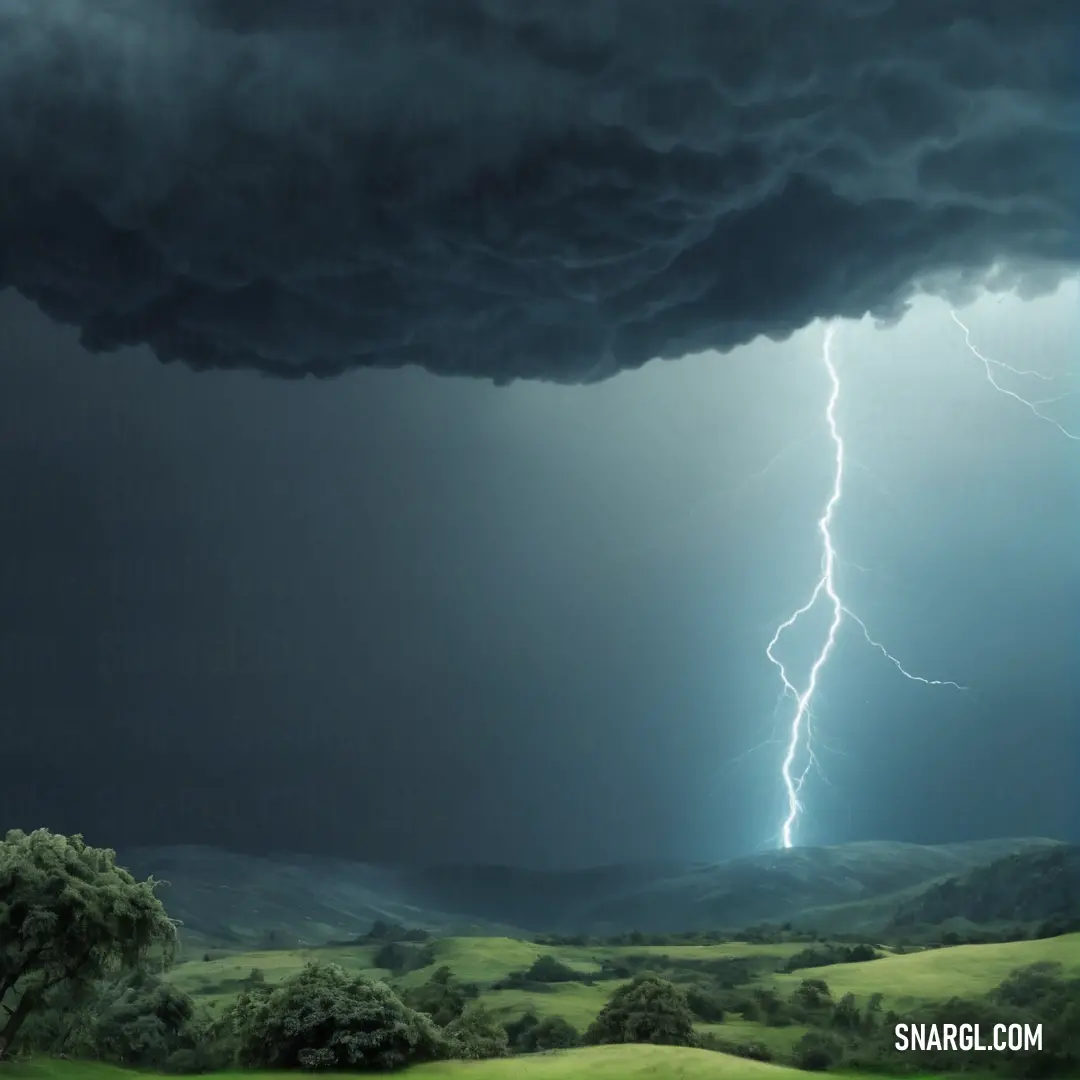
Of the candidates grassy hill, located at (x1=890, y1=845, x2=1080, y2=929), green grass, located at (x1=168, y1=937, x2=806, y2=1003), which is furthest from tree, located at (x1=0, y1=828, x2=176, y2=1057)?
grassy hill, located at (x1=890, y1=845, x2=1080, y2=929)

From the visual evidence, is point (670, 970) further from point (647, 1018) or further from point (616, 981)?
point (647, 1018)

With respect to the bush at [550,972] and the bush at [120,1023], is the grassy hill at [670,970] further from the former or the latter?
the bush at [120,1023]

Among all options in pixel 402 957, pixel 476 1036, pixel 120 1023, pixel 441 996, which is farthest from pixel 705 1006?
pixel 120 1023

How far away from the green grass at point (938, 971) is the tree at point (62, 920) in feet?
17.9

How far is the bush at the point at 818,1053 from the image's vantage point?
8422 millimetres

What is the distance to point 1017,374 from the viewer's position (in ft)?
37.9

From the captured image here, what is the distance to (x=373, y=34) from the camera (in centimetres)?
1109

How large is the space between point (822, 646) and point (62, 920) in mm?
7810

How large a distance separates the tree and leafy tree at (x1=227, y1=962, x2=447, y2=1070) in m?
0.99

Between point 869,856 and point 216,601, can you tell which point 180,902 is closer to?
point 216,601

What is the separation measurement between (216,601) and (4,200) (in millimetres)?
4908

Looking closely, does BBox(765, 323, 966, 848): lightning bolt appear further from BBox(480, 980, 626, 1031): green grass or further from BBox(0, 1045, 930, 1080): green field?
BBox(0, 1045, 930, 1080): green field

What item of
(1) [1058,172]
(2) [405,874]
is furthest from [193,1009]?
(1) [1058,172]

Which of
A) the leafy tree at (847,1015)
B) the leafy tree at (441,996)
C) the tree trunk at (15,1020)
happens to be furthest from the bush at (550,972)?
the tree trunk at (15,1020)
